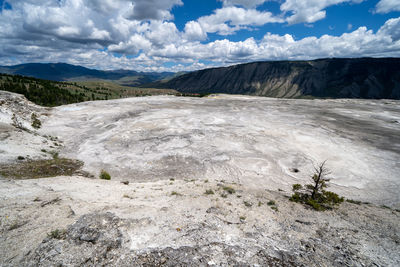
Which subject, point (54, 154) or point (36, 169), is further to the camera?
point (54, 154)

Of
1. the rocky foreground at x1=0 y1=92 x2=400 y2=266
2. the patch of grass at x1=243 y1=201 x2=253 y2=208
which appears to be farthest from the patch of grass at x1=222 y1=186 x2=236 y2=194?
the patch of grass at x1=243 y1=201 x2=253 y2=208

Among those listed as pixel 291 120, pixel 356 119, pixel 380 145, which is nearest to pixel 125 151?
pixel 291 120

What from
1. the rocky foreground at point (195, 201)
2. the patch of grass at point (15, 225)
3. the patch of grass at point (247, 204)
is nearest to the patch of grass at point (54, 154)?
the rocky foreground at point (195, 201)

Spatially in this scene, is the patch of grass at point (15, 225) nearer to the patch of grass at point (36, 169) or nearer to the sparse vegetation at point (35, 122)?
the patch of grass at point (36, 169)

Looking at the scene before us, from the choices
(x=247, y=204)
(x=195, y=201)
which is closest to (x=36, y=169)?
(x=195, y=201)

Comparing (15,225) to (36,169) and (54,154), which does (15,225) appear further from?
(54,154)
